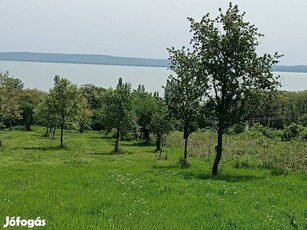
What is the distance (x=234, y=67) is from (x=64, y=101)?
42672 mm

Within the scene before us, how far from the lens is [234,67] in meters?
25.6

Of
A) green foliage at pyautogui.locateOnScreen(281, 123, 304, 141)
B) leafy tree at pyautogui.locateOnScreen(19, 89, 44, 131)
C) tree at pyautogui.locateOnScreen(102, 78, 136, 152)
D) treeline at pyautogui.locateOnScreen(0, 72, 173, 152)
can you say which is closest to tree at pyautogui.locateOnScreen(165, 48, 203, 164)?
treeline at pyautogui.locateOnScreen(0, 72, 173, 152)

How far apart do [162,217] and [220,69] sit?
1642 cm

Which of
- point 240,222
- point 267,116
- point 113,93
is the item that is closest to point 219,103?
point 240,222

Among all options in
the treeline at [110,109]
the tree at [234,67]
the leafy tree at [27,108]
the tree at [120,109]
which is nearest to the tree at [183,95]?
the tree at [234,67]

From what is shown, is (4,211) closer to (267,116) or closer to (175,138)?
(175,138)

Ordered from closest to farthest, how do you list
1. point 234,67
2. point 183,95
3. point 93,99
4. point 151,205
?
1. point 151,205
2. point 234,67
3. point 183,95
4. point 93,99

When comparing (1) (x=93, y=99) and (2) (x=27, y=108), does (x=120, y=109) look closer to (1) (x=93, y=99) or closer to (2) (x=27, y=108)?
(2) (x=27, y=108)

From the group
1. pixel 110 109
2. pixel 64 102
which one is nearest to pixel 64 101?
pixel 64 102

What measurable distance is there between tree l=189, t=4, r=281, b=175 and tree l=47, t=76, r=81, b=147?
40.6 meters

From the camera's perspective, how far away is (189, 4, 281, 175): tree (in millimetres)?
25422

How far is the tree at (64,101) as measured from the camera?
63188mm

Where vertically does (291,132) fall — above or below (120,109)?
below

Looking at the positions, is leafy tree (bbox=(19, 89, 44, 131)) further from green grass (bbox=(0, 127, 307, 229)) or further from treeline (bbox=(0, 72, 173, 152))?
green grass (bbox=(0, 127, 307, 229))
